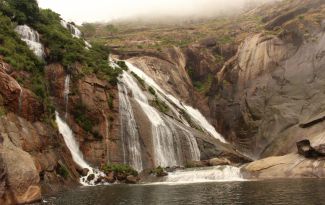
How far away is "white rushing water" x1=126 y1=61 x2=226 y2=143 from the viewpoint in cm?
6500

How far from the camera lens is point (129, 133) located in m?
48.6

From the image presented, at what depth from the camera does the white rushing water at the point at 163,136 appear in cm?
4894

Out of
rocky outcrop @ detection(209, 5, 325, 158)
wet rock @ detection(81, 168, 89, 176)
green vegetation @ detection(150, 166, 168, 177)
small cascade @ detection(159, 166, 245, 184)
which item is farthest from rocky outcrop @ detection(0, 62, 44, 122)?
rocky outcrop @ detection(209, 5, 325, 158)

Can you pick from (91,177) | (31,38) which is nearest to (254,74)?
(31,38)

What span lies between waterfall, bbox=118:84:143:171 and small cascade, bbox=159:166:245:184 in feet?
20.8

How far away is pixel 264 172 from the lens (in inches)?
1578

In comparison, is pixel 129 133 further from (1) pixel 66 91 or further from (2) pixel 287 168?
(2) pixel 287 168

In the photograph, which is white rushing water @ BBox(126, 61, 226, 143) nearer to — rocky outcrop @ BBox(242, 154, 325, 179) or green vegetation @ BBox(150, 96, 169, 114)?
green vegetation @ BBox(150, 96, 169, 114)

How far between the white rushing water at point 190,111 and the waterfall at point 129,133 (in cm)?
1532

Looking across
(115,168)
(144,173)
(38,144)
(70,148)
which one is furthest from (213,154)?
(38,144)

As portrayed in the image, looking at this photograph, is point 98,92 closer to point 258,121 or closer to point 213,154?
point 213,154

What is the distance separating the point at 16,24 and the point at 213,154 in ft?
92.6

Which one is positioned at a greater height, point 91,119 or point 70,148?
point 91,119

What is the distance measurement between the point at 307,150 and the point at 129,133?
19785 millimetres
